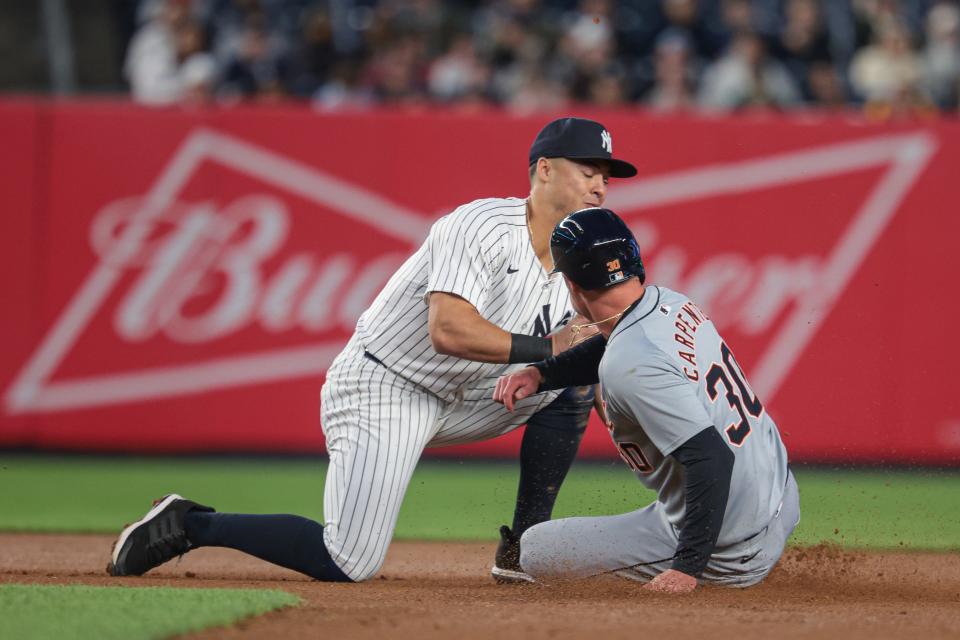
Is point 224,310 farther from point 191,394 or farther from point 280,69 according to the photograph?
point 280,69

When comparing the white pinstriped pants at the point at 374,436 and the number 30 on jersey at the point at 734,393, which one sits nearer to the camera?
the number 30 on jersey at the point at 734,393

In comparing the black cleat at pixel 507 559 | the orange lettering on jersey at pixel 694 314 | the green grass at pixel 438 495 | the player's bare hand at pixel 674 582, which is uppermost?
the orange lettering on jersey at pixel 694 314

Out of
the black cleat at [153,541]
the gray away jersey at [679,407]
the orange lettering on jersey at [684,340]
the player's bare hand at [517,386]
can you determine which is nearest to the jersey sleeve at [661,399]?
the gray away jersey at [679,407]

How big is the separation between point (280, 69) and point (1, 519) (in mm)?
4787

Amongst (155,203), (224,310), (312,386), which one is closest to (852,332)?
(312,386)

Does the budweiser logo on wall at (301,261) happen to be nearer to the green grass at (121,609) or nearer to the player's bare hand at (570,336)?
the player's bare hand at (570,336)

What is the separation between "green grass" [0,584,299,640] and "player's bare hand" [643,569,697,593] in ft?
3.65

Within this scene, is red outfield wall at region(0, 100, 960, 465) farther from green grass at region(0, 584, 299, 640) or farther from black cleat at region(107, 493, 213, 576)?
green grass at region(0, 584, 299, 640)

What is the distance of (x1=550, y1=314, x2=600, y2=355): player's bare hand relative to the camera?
4441mm

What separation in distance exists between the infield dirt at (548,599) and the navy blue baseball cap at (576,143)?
1489mm

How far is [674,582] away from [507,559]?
1.01m

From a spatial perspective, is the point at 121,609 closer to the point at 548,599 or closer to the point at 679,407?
the point at 548,599

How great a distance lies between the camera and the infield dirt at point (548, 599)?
3.42 meters

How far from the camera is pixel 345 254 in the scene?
8.79m
